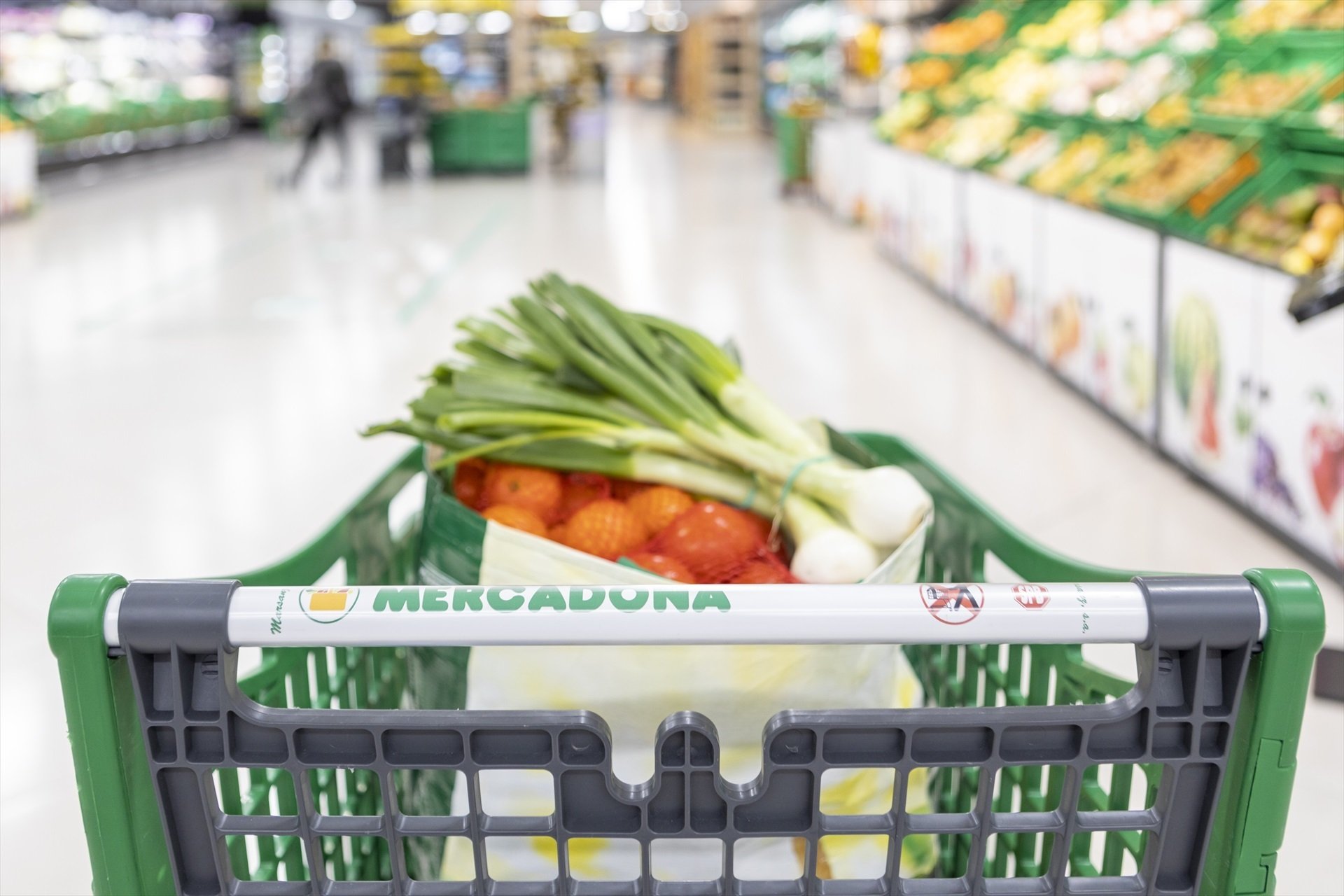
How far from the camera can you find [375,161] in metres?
17.1

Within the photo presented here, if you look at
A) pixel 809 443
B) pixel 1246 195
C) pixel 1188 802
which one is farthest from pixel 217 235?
pixel 1188 802

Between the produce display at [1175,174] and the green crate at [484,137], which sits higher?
the produce display at [1175,174]

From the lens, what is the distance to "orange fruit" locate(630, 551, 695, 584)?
142 centimetres

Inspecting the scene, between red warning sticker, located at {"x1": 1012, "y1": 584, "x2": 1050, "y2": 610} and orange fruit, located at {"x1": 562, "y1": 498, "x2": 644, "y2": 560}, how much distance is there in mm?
679

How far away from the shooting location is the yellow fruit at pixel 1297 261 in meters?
3.79

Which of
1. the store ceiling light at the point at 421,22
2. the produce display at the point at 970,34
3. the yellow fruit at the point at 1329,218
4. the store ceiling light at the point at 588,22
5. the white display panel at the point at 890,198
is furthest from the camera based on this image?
the store ceiling light at the point at 588,22

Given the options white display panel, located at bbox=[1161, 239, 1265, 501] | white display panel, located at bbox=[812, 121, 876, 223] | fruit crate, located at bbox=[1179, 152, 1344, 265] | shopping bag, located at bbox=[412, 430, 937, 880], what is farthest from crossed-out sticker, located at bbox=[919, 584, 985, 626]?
white display panel, located at bbox=[812, 121, 876, 223]

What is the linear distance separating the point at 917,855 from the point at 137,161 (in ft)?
52.2

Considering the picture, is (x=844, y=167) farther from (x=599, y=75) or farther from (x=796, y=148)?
(x=599, y=75)

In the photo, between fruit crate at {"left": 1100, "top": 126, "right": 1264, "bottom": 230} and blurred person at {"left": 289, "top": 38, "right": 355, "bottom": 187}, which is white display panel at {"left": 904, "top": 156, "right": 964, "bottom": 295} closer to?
fruit crate at {"left": 1100, "top": 126, "right": 1264, "bottom": 230}

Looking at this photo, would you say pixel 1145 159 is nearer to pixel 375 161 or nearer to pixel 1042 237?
Answer: pixel 1042 237

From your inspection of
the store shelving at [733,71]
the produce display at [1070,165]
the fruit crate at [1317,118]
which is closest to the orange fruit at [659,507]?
the fruit crate at [1317,118]

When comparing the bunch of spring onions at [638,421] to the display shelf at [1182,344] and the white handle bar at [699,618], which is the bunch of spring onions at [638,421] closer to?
the white handle bar at [699,618]

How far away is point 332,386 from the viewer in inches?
210
